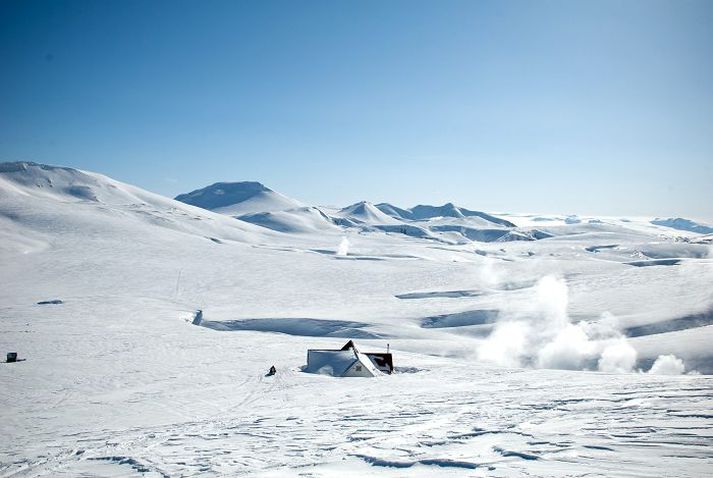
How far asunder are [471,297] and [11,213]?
117 m

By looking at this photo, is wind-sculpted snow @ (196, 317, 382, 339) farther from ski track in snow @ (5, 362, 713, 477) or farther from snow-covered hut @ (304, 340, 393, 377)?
ski track in snow @ (5, 362, 713, 477)

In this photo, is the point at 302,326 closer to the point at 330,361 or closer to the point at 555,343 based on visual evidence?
the point at 330,361

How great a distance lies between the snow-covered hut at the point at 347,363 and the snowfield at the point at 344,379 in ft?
6.22

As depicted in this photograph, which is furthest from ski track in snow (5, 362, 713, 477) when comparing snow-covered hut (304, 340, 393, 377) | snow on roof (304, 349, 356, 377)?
snow on roof (304, 349, 356, 377)

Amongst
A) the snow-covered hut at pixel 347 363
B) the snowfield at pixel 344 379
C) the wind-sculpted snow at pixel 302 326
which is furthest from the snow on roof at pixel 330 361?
the wind-sculpted snow at pixel 302 326

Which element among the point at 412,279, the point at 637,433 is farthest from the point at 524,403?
the point at 412,279

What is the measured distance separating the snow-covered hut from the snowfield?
1.90 m

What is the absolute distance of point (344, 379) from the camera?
29.1m

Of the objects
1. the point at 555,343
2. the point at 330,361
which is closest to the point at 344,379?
the point at 330,361

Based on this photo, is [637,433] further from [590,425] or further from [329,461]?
[329,461]

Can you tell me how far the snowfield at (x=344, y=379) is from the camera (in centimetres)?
1146

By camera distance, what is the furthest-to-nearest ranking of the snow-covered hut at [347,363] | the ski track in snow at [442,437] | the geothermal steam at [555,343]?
the geothermal steam at [555,343]
the snow-covered hut at [347,363]
the ski track in snow at [442,437]

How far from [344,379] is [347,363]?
2275 millimetres

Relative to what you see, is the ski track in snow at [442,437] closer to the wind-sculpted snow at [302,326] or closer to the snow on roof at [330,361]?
the snow on roof at [330,361]
